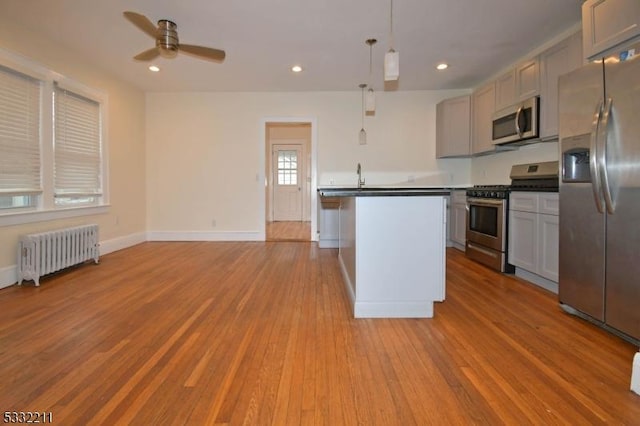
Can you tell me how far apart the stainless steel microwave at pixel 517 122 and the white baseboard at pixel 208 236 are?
386 cm

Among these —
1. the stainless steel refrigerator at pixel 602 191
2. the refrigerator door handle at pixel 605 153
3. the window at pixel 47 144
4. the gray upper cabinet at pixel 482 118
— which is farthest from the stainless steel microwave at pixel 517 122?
the window at pixel 47 144

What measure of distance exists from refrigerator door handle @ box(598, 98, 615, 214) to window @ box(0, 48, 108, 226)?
15.2ft

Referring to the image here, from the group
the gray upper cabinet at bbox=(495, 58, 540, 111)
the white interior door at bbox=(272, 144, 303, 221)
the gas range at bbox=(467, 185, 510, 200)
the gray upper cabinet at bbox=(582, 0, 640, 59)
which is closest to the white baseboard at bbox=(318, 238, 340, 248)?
Result: the gas range at bbox=(467, 185, 510, 200)

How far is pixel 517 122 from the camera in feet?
12.4

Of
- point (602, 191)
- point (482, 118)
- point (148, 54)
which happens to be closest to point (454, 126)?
point (482, 118)

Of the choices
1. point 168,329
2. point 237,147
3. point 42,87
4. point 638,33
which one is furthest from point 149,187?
point 638,33

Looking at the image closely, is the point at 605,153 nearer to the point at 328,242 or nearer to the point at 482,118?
the point at 482,118

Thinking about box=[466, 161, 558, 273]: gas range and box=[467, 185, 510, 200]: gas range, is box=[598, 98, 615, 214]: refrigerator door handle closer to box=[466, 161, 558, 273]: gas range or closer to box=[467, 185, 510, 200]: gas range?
box=[466, 161, 558, 273]: gas range

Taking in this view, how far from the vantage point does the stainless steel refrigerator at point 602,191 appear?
1900 millimetres

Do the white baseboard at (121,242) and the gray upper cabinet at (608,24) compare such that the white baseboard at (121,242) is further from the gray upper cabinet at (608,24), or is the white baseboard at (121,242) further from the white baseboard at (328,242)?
the gray upper cabinet at (608,24)

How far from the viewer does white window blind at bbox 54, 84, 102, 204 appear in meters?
3.82

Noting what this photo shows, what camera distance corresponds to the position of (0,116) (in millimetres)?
3082

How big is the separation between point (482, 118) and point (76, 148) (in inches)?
A: 205

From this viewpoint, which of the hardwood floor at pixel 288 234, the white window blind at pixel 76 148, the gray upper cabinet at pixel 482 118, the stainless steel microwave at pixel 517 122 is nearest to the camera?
the stainless steel microwave at pixel 517 122
